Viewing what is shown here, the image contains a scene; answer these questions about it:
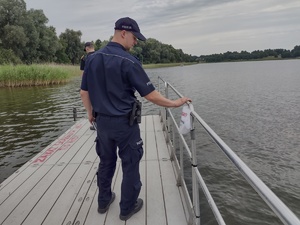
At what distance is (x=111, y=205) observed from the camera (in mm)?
3160

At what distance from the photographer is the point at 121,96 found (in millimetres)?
2525

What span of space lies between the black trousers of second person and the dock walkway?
0.94 ft

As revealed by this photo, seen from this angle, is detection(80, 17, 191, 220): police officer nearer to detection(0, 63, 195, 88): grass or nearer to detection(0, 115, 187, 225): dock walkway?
detection(0, 115, 187, 225): dock walkway

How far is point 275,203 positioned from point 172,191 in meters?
2.53

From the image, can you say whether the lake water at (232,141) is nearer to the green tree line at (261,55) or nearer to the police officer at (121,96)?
the police officer at (121,96)

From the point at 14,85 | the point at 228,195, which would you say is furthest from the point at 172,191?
the point at 14,85

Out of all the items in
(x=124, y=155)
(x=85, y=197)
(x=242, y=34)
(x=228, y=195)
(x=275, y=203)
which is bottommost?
(x=228, y=195)

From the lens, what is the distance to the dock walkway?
2922 millimetres

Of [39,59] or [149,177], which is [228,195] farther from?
[39,59]

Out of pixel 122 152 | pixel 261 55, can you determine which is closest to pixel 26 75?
pixel 122 152

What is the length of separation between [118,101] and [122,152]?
0.52 metres

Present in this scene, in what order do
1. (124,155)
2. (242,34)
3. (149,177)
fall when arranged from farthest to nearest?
1. (242,34)
2. (149,177)
3. (124,155)

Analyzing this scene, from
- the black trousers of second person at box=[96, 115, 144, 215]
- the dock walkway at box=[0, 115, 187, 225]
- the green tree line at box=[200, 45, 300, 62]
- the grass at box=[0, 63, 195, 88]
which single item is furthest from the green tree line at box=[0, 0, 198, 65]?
the green tree line at box=[200, 45, 300, 62]

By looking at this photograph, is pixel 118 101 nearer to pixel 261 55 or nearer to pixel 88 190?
pixel 88 190
